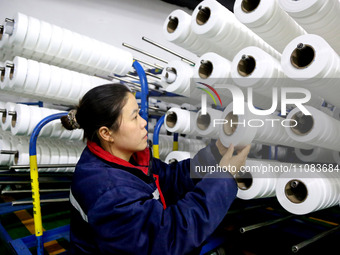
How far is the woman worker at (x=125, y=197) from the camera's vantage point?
0.73 metres

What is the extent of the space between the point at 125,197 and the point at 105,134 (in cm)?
26

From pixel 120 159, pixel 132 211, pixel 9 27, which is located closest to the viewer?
pixel 132 211

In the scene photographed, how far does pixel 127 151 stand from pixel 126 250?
35cm

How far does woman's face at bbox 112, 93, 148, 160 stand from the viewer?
914mm

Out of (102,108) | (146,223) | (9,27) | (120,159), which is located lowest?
(146,223)

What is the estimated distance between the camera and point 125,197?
74 centimetres

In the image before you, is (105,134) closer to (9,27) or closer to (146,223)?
(146,223)

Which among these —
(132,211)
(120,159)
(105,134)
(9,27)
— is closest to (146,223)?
(132,211)

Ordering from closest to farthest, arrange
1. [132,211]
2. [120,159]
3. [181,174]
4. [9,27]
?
[132,211], [120,159], [181,174], [9,27]

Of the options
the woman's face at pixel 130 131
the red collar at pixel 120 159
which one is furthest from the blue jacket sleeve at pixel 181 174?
the woman's face at pixel 130 131

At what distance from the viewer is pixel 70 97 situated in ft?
5.29

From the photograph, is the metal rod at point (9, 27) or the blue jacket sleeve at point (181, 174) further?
the metal rod at point (9, 27)

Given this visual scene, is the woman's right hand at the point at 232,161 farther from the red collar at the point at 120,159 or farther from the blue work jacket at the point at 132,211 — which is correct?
the red collar at the point at 120,159

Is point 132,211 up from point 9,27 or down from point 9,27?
down
